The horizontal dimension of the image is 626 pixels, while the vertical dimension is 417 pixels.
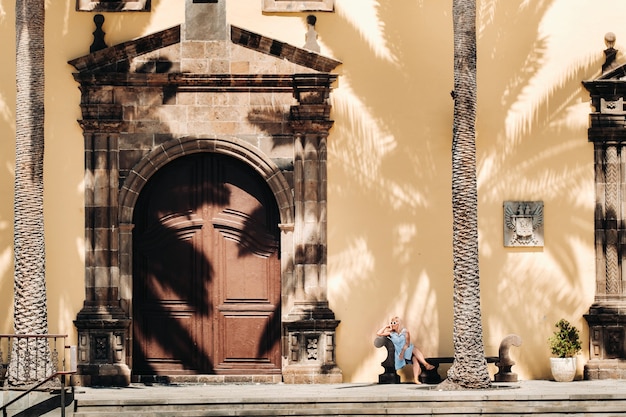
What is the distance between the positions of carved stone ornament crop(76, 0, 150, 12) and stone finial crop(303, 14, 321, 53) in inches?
88.3

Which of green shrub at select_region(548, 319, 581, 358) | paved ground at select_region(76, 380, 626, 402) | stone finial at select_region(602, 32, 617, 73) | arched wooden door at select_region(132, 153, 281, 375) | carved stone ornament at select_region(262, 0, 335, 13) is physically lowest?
paved ground at select_region(76, 380, 626, 402)

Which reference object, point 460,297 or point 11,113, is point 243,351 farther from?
point 11,113

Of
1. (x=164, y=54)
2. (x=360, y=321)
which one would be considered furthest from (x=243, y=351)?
(x=164, y=54)

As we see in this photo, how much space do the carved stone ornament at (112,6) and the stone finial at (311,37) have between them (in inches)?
88.3

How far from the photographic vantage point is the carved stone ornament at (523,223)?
1789 centimetres

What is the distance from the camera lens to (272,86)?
17797 mm

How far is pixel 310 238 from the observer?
1772 cm

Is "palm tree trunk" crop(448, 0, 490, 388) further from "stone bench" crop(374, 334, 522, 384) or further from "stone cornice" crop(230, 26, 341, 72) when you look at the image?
"stone cornice" crop(230, 26, 341, 72)

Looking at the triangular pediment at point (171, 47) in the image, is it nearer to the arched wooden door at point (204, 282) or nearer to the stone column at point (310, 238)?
the stone column at point (310, 238)

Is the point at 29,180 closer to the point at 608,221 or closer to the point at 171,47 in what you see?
the point at 171,47

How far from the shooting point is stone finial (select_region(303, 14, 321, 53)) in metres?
17.8

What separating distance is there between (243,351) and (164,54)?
4.28 metres

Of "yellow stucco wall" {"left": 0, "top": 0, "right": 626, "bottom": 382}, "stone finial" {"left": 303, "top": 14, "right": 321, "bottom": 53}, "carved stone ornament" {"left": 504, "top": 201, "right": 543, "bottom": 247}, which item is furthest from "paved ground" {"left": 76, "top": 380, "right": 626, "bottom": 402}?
"stone finial" {"left": 303, "top": 14, "right": 321, "bottom": 53}

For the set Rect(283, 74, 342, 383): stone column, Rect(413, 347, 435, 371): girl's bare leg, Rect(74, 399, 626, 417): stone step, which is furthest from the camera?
Rect(283, 74, 342, 383): stone column
